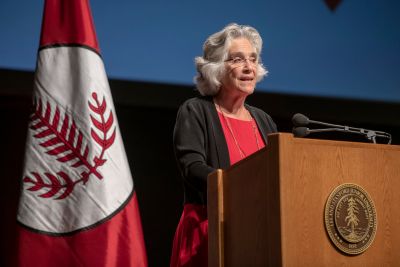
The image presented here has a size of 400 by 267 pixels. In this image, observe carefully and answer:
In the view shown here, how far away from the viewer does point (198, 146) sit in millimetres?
2096

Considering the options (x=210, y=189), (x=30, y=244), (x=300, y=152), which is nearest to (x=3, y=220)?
(x=30, y=244)

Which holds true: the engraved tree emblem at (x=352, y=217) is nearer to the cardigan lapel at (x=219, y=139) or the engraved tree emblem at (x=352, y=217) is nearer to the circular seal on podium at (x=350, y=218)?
the circular seal on podium at (x=350, y=218)

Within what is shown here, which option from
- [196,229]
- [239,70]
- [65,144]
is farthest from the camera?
[239,70]

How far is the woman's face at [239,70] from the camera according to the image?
2322 mm

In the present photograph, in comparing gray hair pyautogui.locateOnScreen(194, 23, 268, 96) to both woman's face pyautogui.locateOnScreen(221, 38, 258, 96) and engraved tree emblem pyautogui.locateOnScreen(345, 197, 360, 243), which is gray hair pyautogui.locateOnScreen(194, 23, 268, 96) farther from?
engraved tree emblem pyautogui.locateOnScreen(345, 197, 360, 243)

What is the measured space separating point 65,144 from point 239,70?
2.28ft

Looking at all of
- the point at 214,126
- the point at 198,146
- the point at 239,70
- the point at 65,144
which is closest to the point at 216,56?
the point at 239,70

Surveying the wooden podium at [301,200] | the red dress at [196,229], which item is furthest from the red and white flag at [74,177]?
the wooden podium at [301,200]

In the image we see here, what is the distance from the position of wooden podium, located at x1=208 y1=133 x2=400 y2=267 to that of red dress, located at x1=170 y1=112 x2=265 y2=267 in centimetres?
31

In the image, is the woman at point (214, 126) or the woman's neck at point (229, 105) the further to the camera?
the woman's neck at point (229, 105)

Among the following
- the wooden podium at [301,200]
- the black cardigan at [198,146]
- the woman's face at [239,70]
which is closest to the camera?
the wooden podium at [301,200]

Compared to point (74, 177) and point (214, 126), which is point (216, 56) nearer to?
point (214, 126)

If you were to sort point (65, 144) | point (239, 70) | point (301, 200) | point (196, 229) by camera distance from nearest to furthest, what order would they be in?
point (301, 200) → point (196, 229) → point (65, 144) → point (239, 70)

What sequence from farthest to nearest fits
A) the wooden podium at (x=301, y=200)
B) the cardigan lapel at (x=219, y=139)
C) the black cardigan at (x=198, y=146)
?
the cardigan lapel at (x=219, y=139)
the black cardigan at (x=198, y=146)
the wooden podium at (x=301, y=200)
